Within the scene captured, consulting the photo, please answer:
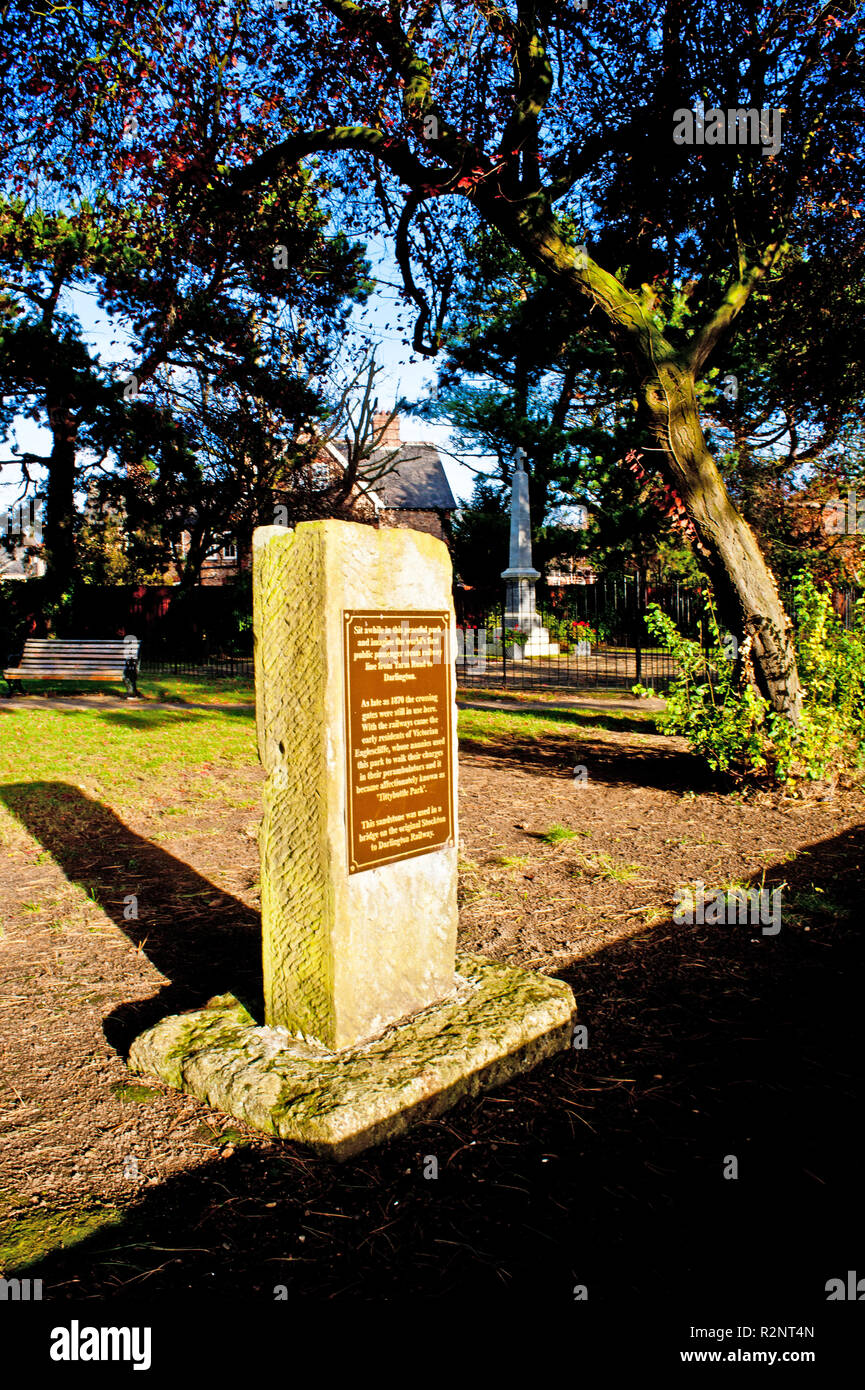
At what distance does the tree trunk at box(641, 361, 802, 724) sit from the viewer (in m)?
7.57

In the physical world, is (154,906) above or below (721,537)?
below

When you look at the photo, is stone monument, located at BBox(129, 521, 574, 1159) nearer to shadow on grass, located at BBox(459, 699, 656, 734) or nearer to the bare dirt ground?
the bare dirt ground

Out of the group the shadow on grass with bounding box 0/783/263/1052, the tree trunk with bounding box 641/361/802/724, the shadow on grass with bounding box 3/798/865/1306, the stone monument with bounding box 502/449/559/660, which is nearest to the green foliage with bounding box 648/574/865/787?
the tree trunk with bounding box 641/361/802/724

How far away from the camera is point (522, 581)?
958 inches

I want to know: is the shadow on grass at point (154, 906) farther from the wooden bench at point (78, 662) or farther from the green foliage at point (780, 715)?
the wooden bench at point (78, 662)

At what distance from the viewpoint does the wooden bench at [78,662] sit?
14.0 meters

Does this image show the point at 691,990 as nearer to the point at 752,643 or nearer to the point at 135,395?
the point at 752,643

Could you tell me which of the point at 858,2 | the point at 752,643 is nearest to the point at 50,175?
the point at 858,2

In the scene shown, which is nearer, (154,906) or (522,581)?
(154,906)

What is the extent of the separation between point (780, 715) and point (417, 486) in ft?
123

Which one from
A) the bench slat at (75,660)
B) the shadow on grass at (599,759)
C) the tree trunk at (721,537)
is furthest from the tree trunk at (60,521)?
the tree trunk at (721,537)

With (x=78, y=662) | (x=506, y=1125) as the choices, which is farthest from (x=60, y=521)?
(x=506, y=1125)

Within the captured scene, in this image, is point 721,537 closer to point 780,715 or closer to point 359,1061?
point 780,715

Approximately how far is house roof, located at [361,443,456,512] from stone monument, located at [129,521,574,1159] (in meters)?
37.6
